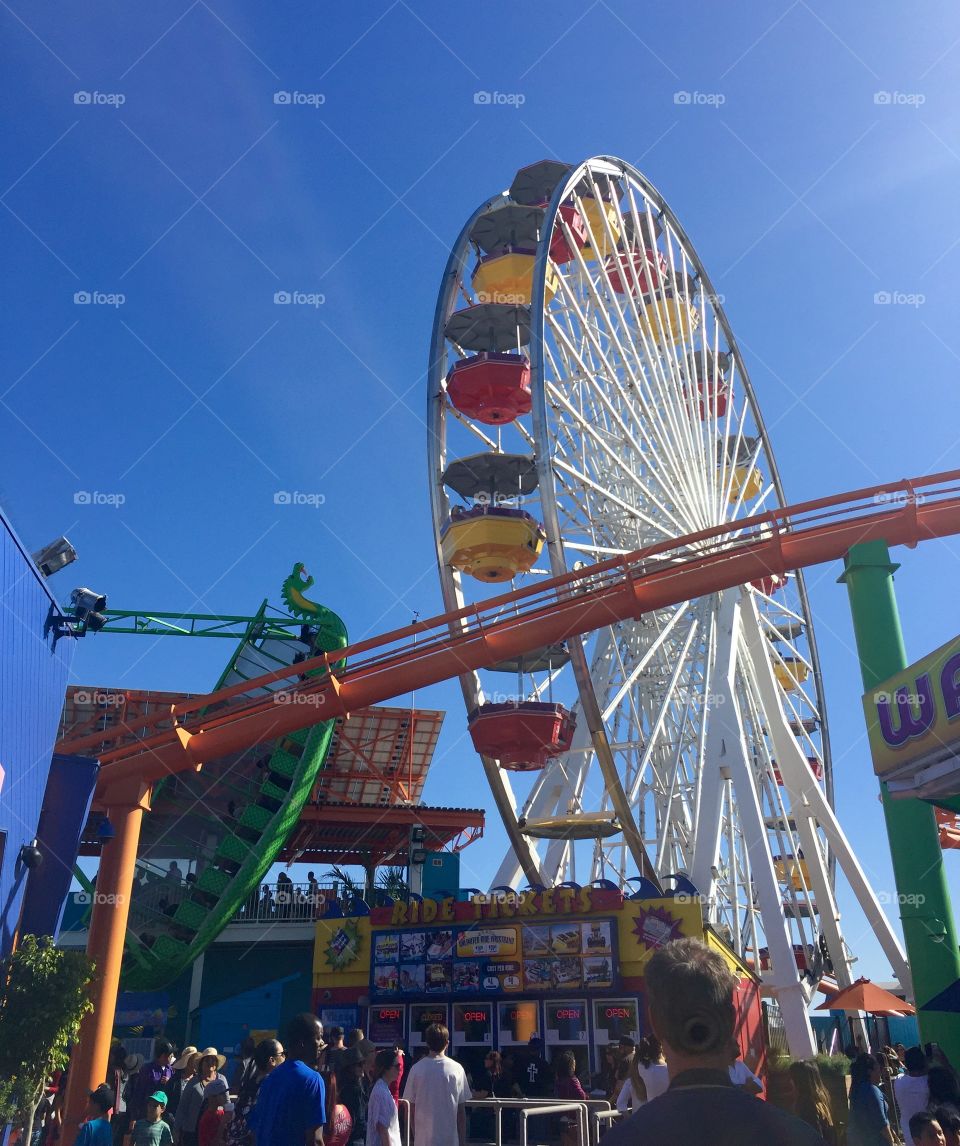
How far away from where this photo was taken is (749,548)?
1602 centimetres

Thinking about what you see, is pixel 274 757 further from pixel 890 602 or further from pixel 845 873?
pixel 890 602

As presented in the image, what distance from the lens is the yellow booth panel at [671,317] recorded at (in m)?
24.3

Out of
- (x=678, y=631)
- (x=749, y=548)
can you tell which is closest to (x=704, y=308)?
(x=678, y=631)

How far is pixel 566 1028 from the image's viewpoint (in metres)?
16.2

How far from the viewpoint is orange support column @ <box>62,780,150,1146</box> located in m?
12.5

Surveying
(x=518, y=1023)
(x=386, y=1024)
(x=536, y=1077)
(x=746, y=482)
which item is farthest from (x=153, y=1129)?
(x=746, y=482)

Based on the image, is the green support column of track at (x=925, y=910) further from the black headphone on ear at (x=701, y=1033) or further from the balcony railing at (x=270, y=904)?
the balcony railing at (x=270, y=904)

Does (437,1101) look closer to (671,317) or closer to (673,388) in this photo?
(673,388)

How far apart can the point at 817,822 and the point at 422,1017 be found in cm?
825

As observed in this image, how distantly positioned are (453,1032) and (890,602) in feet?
32.4

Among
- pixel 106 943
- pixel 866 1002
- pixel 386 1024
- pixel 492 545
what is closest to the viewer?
pixel 106 943

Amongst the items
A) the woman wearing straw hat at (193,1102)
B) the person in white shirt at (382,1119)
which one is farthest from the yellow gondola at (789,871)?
the person in white shirt at (382,1119)


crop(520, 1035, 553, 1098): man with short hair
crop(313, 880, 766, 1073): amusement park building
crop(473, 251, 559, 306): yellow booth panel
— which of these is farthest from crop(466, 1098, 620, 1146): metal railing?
crop(473, 251, 559, 306): yellow booth panel

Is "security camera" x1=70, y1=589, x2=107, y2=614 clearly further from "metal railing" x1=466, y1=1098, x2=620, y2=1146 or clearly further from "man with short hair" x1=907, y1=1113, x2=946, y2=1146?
"man with short hair" x1=907, y1=1113, x2=946, y2=1146
